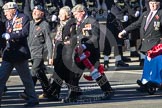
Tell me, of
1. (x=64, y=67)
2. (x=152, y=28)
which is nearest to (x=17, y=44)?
(x=64, y=67)

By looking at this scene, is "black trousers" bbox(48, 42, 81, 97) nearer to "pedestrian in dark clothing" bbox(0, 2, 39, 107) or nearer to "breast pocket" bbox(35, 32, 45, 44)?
"breast pocket" bbox(35, 32, 45, 44)

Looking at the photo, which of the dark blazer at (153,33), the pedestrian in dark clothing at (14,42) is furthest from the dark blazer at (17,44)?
the dark blazer at (153,33)

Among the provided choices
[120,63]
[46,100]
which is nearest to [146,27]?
[46,100]

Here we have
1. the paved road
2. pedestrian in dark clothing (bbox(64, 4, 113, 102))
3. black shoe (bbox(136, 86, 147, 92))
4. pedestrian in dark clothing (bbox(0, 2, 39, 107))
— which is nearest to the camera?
pedestrian in dark clothing (bbox(0, 2, 39, 107))

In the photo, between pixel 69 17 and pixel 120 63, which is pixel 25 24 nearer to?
pixel 69 17

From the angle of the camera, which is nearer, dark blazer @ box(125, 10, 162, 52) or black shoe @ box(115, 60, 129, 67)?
dark blazer @ box(125, 10, 162, 52)

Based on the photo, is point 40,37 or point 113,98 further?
point 113,98

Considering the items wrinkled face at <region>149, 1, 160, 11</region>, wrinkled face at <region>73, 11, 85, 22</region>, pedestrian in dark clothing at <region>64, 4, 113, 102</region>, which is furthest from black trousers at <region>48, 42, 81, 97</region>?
wrinkled face at <region>149, 1, 160, 11</region>

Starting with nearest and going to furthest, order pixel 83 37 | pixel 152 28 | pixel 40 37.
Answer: pixel 83 37
pixel 40 37
pixel 152 28

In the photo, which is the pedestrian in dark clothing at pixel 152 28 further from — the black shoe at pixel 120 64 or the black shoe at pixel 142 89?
the black shoe at pixel 120 64

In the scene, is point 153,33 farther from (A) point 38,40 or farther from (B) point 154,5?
(A) point 38,40

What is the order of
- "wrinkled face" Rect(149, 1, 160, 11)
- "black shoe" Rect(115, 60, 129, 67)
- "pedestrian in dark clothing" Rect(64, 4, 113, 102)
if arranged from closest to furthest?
"pedestrian in dark clothing" Rect(64, 4, 113, 102), "wrinkled face" Rect(149, 1, 160, 11), "black shoe" Rect(115, 60, 129, 67)

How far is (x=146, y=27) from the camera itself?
42.3ft

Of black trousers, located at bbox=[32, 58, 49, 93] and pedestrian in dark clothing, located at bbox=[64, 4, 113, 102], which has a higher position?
pedestrian in dark clothing, located at bbox=[64, 4, 113, 102]
